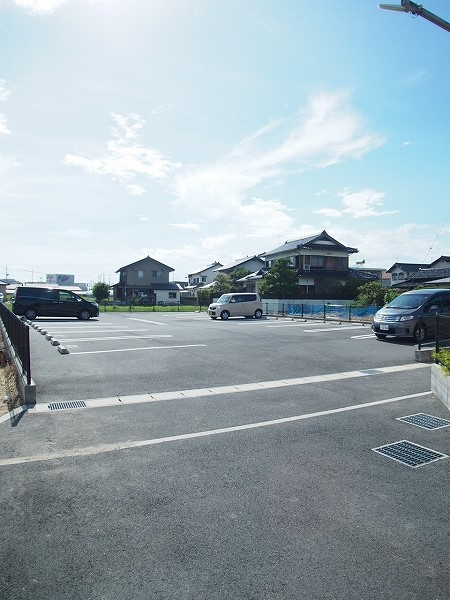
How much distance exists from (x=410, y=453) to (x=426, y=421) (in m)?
1.25

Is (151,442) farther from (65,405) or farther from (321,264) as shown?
(321,264)

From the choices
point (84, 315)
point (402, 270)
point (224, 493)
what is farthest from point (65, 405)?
point (402, 270)

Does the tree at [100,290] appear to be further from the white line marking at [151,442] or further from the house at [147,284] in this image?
the white line marking at [151,442]

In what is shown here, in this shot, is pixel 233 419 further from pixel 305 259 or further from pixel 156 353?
pixel 305 259

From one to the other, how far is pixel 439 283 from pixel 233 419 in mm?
27956

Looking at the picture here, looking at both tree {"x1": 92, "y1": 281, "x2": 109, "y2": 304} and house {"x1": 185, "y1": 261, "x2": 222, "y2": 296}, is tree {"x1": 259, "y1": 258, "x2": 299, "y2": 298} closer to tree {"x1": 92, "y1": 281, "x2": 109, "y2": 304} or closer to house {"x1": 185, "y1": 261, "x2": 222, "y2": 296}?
tree {"x1": 92, "y1": 281, "x2": 109, "y2": 304}

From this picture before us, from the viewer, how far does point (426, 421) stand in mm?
5184

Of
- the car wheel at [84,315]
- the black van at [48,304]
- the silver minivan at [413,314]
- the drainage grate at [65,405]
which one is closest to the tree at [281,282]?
the black van at [48,304]

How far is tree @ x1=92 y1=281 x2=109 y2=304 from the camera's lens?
4666 centimetres

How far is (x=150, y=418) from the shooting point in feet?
17.0

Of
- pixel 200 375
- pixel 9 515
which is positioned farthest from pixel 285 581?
pixel 200 375

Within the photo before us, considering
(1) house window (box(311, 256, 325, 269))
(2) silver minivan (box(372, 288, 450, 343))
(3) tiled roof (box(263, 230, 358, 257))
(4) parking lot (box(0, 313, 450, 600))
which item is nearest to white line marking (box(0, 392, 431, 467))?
(4) parking lot (box(0, 313, 450, 600))

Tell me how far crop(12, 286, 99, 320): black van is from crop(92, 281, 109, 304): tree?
26.0 m

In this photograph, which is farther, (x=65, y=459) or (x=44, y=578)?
(x=65, y=459)
